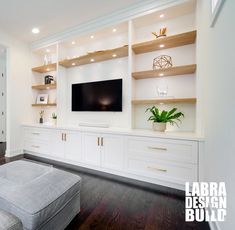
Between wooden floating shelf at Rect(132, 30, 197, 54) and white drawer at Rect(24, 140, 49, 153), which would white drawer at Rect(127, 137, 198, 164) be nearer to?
wooden floating shelf at Rect(132, 30, 197, 54)

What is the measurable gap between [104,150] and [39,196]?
1.37 metres

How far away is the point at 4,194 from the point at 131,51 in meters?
2.45

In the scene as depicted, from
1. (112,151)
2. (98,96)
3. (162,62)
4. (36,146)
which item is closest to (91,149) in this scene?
(112,151)

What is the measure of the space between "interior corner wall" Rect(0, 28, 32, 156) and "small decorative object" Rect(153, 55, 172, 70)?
3184mm

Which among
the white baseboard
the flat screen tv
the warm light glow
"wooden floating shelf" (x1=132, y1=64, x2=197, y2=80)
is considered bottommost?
the white baseboard

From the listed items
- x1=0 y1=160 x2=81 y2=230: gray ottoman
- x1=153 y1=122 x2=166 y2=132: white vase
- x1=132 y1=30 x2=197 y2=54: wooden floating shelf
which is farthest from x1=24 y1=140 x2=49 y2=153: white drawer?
x1=132 y1=30 x2=197 y2=54: wooden floating shelf

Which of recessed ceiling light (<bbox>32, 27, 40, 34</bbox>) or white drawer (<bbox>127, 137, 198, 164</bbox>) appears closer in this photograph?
white drawer (<bbox>127, 137, 198, 164</bbox>)

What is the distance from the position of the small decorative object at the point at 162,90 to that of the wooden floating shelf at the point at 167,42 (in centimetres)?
67

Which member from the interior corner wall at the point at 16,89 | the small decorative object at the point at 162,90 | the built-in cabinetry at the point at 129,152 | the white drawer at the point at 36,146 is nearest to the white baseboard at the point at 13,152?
the interior corner wall at the point at 16,89

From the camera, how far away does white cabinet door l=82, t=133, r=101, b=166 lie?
245cm

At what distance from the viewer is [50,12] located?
97.0 inches

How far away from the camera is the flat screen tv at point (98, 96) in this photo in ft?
8.85

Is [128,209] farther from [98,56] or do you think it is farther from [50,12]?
[50,12]

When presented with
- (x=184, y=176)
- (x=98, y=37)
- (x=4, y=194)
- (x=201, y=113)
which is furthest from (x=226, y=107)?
(x=98, y=37)
